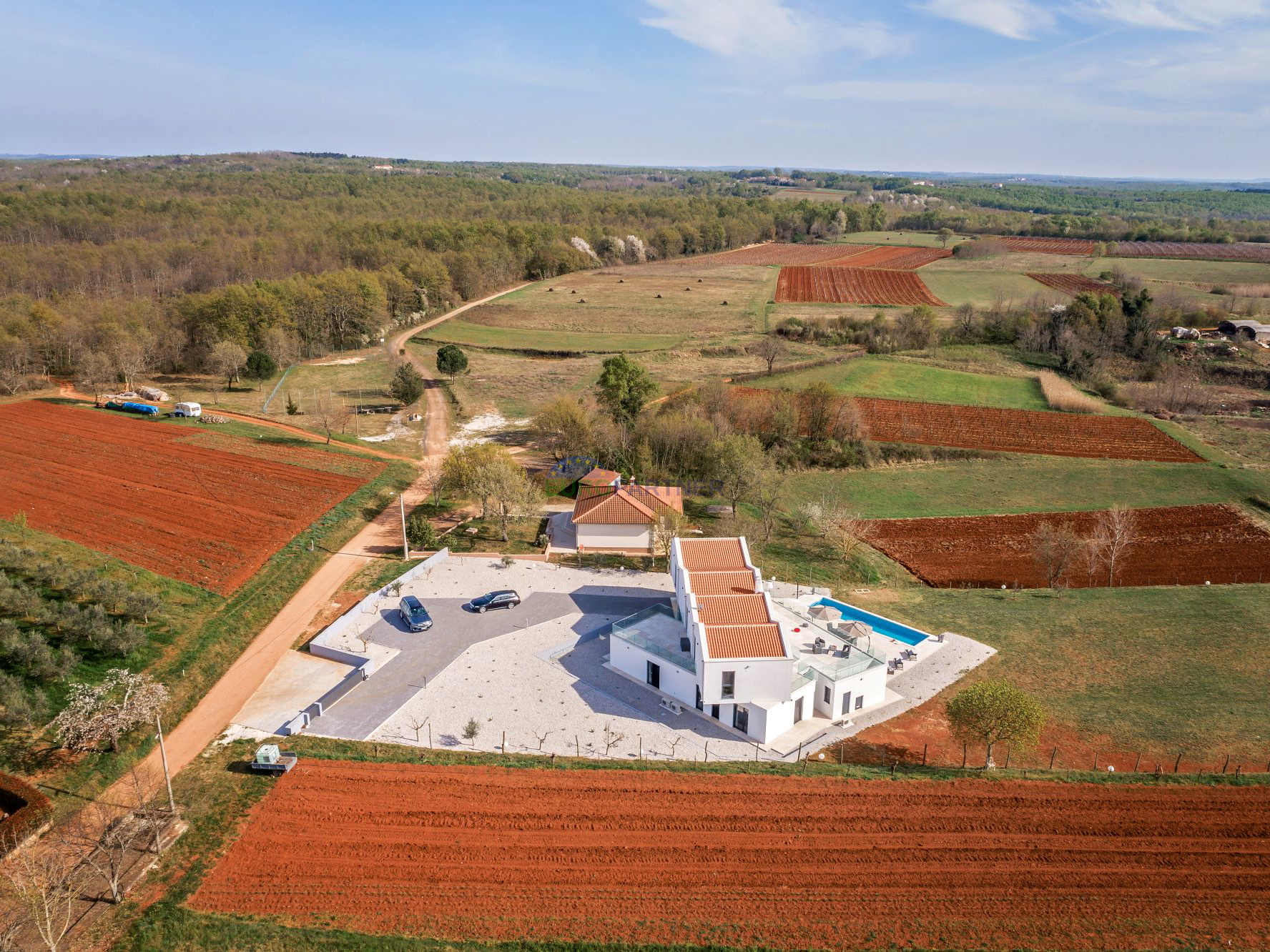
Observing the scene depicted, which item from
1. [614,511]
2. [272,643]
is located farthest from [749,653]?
[272,643]

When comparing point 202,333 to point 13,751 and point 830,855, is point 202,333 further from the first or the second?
point 830,855

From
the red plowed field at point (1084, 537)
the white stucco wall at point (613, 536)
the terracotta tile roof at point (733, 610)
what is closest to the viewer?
the terracotta tile roof at point (733, 610)

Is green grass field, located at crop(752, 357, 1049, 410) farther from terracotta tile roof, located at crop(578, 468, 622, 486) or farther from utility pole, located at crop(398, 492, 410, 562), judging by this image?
utility pole, located at crop(398, 492, 410, 562)

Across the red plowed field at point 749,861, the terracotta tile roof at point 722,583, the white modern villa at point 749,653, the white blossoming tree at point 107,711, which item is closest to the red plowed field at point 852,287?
the terracotta tile roof at point 722,583

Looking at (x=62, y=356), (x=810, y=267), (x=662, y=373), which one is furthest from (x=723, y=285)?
(x=62, y=356)

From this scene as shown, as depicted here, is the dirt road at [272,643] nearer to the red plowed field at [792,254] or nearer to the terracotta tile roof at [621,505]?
the terracotta tile roof at [621,505]
